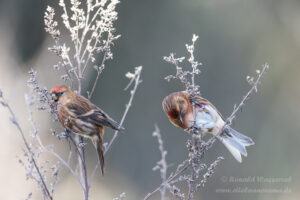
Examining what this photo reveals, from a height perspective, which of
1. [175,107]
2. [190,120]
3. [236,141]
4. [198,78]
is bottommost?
[236,141]

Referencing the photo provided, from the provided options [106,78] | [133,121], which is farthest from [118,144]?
[106,78]

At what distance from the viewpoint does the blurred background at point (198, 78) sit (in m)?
9.08

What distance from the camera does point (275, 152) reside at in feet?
33.1

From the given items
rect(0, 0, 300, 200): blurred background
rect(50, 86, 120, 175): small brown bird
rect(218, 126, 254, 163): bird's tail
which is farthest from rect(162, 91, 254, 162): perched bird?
rect(0, 0, 300, 200): blurred background

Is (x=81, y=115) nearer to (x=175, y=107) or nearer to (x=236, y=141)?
(x=175, y=107)

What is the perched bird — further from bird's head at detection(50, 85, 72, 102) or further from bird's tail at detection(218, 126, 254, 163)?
bird's head at detection(50, 85, 72, 102)

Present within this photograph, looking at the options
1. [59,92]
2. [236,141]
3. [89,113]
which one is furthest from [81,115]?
[236,141]

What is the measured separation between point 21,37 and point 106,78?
1672 mm

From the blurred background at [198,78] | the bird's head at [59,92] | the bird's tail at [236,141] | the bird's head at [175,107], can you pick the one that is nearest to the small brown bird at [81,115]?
the bird's head at [59,92]

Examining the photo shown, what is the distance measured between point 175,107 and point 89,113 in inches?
27.4

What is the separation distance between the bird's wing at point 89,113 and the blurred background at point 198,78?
16.3ft

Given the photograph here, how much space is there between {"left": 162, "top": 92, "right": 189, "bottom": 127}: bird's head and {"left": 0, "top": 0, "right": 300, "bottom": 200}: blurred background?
4.68 metres

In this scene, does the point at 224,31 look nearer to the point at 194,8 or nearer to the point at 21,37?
the point at 194,8

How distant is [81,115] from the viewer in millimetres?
2973
